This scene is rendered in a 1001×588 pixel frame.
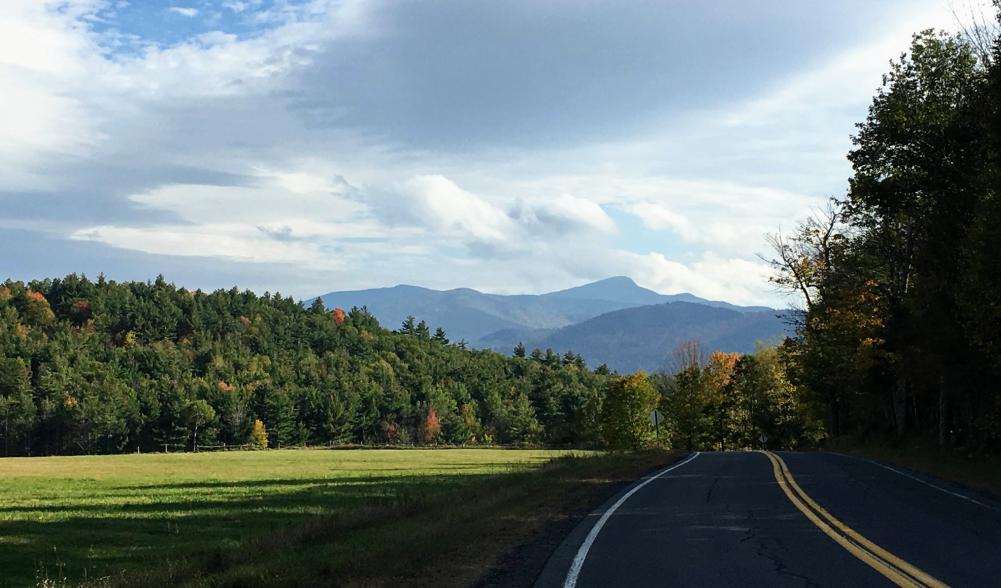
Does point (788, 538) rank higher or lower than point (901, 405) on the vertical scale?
lower

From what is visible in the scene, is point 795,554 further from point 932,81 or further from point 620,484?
point 932,81

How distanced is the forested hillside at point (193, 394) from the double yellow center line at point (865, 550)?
11366cm

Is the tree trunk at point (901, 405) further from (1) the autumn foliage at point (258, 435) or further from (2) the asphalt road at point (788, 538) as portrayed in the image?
(1) the autumn foliage at point (258, 435)

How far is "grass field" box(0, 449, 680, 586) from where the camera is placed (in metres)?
11.8

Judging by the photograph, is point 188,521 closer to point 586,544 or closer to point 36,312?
point 586,544

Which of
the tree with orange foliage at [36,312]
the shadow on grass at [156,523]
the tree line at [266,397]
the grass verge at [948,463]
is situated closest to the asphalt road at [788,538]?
the grass verge at [948,463]

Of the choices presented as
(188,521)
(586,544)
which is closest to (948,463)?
(586,544)

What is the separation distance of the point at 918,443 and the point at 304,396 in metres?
131

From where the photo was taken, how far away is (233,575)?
437 inches

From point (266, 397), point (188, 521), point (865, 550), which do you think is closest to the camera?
point (865, 550)

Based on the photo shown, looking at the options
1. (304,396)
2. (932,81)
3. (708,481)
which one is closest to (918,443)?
(932,81)

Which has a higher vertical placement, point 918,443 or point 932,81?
point 932,81

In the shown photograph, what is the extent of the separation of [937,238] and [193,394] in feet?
446

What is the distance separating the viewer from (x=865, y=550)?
35.6 feet
